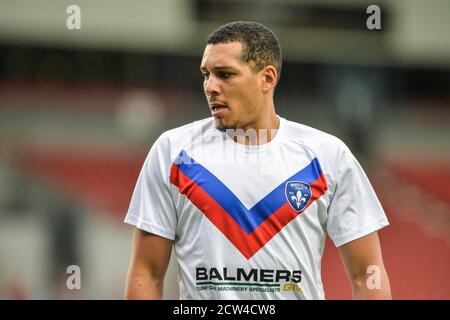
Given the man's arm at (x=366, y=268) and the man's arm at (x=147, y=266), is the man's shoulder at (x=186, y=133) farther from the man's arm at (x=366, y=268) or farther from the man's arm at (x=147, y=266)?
the man's arm at (x=366, y=268)

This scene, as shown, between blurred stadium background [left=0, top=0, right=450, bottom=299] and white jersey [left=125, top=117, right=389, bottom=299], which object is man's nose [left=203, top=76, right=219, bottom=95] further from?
blurred stadium background [left=0, top=0, right=450, bottom=299]

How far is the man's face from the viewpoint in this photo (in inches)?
153

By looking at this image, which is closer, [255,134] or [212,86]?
[212,86]

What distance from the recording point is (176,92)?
48.5ft

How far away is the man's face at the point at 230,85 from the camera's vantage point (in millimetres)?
3889

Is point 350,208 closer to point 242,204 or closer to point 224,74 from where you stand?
point 242,204

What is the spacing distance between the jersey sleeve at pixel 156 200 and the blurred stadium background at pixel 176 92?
9.28 metres

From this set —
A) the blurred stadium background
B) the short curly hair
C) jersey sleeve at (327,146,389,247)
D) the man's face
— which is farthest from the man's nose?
the blurred stadium background

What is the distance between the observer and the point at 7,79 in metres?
14.4

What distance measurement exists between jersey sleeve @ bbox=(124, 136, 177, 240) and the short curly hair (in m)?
0.47

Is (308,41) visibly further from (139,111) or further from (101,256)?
(101,256)

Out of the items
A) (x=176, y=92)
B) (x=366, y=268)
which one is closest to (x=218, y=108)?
(x=366, y=268)

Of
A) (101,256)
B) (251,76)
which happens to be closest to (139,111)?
(101,256)

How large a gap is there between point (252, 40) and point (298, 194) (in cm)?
64
